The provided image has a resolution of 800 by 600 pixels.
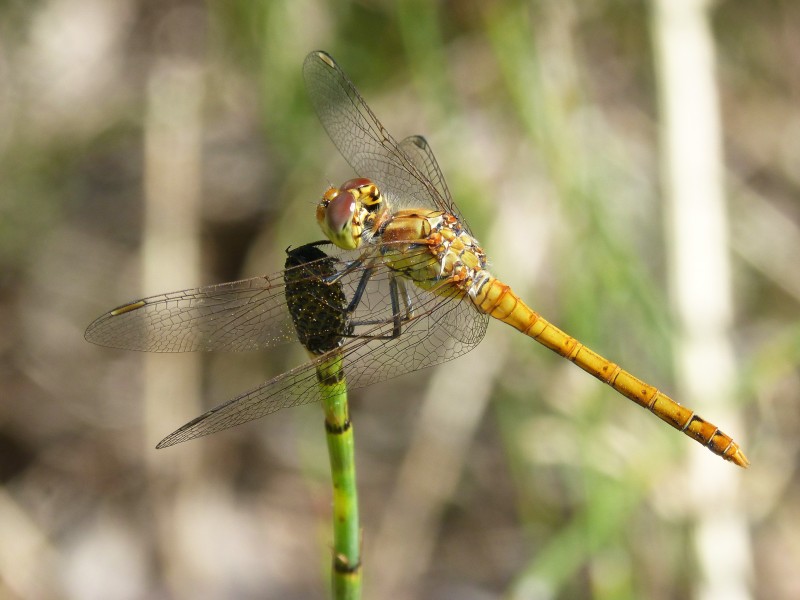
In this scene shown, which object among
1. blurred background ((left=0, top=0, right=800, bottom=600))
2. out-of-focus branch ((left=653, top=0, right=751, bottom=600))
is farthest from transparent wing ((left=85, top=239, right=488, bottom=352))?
out-of-focus branch ((left=653, top=0, right=751, bottom=600))

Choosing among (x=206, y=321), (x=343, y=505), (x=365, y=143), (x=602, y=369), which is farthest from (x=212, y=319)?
(x=602, y=369)

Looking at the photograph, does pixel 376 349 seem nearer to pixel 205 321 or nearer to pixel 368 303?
pixel 368 303

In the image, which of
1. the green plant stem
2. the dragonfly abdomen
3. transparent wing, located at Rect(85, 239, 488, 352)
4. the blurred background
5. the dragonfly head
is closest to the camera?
the green plant stem

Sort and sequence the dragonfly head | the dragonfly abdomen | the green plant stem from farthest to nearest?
1. the dragonfly abdomen
2. the dragonfly head
3. the green plant stem

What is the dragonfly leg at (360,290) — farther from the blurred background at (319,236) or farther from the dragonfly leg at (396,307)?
the blurred background at (319,236)

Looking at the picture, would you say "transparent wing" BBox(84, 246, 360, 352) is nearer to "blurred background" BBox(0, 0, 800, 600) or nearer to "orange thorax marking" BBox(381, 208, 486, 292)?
"orange thorax marking" BBox(381, 208, 486, 292)

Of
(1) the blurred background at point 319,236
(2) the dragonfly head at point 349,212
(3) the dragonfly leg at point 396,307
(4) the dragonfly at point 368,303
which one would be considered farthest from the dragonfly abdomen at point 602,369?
(1) the blurred background at point 319,236

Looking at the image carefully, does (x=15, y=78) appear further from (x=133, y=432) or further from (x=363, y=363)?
(x=363, y=363)
